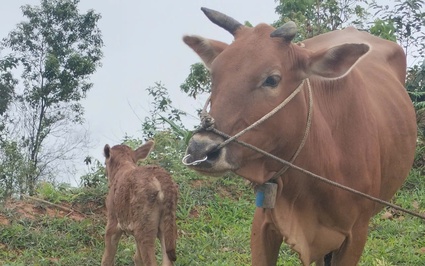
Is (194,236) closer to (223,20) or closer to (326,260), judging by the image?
(326,260)

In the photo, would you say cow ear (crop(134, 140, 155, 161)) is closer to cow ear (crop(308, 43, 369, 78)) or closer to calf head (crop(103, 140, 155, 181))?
calf head (crop(103, 140, 155, 181))

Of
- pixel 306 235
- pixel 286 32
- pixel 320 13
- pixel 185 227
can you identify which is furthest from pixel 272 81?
pixel 320 13

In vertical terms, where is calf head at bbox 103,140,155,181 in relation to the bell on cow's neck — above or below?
above

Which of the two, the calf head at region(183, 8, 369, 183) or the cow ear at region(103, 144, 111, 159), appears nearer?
the calf head at region(183, 8, 369, 183)

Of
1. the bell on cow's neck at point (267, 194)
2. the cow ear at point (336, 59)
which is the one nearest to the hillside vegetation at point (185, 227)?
the bell on cow's neck at point (267, 194)

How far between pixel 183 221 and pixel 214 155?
4930mm

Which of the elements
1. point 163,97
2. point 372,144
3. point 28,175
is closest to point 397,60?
point 372,144

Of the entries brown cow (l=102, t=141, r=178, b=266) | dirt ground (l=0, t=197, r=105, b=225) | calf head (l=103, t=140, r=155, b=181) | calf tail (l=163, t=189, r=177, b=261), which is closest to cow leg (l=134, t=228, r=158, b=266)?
brown cow (l=102, t=141, r=178, b=266)

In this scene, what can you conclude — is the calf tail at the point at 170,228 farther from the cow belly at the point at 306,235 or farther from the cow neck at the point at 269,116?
the cow neck at the point at 269,116

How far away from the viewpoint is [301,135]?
12.2ft

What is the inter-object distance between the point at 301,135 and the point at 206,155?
0.79m

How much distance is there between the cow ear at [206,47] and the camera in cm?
387

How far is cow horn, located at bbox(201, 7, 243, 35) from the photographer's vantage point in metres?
3.74

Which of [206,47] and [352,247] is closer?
[206,47]
